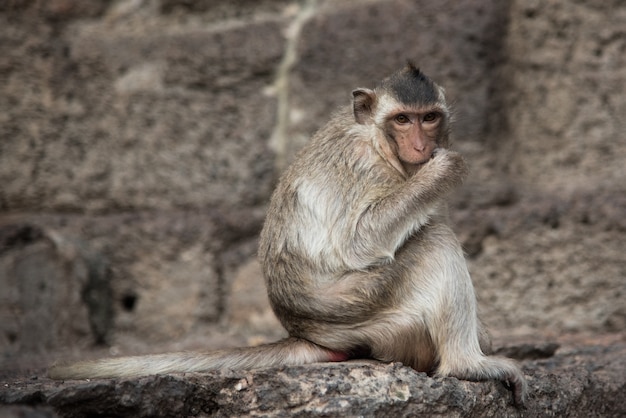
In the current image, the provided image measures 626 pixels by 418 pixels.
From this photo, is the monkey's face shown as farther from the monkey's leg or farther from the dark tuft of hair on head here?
the monkey's leg

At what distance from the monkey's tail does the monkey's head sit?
106 centimetres

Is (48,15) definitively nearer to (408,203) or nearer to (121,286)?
(121,286)

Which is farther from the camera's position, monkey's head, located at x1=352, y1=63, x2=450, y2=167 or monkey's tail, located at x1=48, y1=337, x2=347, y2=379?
monkey's head, located at x1=352, y1=63, x2=450, y2=167

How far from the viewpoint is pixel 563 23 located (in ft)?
23.1

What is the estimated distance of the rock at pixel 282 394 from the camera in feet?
13.1

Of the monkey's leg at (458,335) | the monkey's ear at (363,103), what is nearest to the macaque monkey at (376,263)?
the monkey's leg at (458,335)

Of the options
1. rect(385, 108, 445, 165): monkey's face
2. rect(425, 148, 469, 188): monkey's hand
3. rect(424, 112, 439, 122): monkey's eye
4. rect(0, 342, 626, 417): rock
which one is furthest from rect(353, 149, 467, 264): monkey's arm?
rect(0, 342, 626, 417): rock

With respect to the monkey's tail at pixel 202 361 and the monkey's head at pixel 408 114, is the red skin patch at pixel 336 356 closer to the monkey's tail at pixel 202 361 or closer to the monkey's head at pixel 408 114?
the monkey's tail at pixel 202 361

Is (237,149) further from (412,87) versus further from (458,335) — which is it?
(458,335)

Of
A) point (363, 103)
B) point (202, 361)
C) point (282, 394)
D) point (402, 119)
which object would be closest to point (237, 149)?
point (363, 103)

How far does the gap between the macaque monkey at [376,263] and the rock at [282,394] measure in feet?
0.69

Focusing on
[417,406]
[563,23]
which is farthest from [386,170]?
[563,23]

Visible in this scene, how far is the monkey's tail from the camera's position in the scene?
14.1 ft

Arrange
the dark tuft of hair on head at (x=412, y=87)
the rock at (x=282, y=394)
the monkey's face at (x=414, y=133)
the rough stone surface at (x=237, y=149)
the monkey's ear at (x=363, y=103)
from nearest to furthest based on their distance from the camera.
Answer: the rock at (x=282, y=394) → the monkey's face at (x=414, y=133) → the dark tuft of hair on head at (x=412, y=87) → the monkey's ear at (x=363, y=103) → the rough stone surface at (x=237, y=149)
